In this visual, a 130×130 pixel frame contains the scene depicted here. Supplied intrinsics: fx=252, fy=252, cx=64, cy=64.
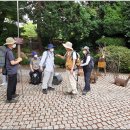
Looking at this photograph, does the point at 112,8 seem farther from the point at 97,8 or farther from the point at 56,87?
the point at 56,87

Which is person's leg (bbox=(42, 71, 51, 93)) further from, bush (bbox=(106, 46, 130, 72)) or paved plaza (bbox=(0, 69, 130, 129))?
bush (bbox=(106, 46, 130, 72))

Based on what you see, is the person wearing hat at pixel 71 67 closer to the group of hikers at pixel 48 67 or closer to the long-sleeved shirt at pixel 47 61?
the group of hikers at pixel 48 67

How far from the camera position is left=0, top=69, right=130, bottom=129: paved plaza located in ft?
19.1

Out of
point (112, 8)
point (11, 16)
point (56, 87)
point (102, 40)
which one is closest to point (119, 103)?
point (56, 87)

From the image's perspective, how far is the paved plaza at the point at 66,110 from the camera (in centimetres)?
581

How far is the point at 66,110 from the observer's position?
6.71 meters

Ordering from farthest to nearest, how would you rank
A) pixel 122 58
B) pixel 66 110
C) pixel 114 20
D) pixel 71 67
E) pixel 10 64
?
pixel 114 20 < pixel 122 58 < pixel 71 67 < pixel 10 64 < pixel 66 110

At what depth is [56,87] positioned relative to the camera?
31.0 ft

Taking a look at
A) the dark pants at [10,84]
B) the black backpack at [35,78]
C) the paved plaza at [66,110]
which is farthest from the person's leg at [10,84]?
the black backpack at [35,78]

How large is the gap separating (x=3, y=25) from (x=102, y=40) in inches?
343

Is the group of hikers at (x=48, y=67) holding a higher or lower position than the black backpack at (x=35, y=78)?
higher

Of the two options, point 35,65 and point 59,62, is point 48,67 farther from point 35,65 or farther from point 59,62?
point 59,62

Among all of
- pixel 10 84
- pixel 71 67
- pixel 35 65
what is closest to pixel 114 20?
pixel 35 65


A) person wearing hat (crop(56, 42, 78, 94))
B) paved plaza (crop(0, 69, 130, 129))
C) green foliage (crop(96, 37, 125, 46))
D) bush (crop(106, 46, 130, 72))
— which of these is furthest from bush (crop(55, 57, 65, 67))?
person wearing hat (crop(56, 42, 78, 94))
